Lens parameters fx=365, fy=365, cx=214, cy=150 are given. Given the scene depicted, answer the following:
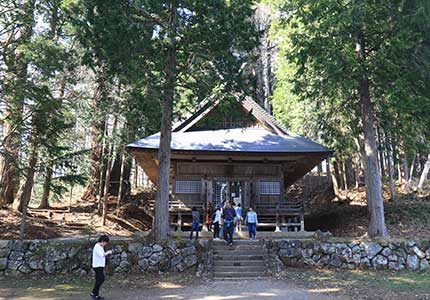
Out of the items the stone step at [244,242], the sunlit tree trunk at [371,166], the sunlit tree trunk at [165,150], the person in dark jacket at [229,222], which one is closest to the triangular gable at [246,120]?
the sunlit tree trunk at [371,166]

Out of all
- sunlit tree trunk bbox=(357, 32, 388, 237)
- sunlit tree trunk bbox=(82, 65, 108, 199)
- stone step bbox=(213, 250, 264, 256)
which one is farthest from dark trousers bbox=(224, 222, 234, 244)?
sunlit tree trunk bbox=(82, 65, 108, 199)

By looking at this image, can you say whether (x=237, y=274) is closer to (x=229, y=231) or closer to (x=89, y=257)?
(x=229, y=231)

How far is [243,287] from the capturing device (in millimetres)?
9328

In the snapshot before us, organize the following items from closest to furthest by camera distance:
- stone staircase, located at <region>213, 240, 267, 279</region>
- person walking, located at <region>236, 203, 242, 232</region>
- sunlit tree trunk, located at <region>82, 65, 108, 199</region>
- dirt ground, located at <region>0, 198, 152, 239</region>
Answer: stone staircase, located at <region>213, 240, 267, 279</region>, person walking, located at <region>236, 203, 242, 232</region>, dirt ground, located at <region>0, 198, 152, 239</region>, sunlit tree trunk, located at <region>82, 65, 108, 199</region>

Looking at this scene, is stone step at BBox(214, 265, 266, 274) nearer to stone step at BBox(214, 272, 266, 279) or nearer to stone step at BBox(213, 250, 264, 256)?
stone step at BBox(214, 272, 266, 279)

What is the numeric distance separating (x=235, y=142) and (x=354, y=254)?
6.91 meters

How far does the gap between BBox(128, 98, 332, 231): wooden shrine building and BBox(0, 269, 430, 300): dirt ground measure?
4.95 metres

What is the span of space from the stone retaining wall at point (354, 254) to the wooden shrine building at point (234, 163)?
325 cm

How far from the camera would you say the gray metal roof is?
→ 1530 cm

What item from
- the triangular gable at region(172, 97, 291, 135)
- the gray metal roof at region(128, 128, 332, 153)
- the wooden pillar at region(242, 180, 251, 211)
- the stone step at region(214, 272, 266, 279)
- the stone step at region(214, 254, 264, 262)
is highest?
the triangular gable at region(172, 97, 291, 135)

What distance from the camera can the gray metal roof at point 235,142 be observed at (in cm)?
1530

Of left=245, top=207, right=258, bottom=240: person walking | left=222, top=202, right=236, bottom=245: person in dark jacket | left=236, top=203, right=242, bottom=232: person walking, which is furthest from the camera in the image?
left=236, top=203, right=242, bottom=232: person walking

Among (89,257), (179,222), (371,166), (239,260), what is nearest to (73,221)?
(179,222)

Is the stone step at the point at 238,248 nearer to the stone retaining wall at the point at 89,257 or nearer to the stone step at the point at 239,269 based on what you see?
the stone retaining wall at the point at 89,257
